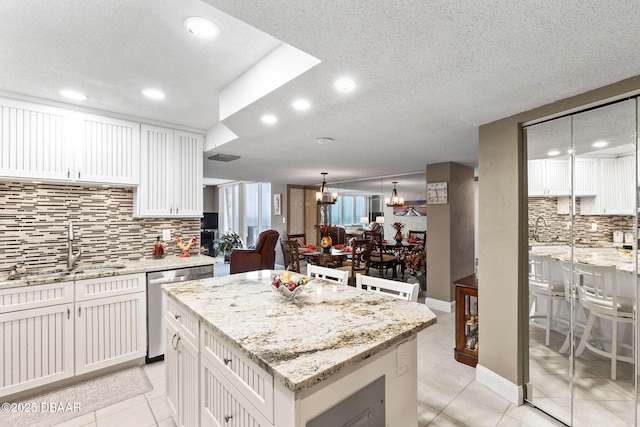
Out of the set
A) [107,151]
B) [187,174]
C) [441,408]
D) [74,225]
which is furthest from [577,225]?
[74,225]

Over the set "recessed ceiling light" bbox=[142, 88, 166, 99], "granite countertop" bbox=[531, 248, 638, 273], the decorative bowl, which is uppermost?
"recessed ceiling light" bbox=[142, 88, 166, 99]

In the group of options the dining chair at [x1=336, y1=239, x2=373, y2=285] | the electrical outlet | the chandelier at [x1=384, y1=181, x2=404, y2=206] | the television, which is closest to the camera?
the electrical outlet

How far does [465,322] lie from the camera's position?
2.88 meters

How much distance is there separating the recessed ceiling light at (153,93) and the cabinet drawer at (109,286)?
5.19 feet

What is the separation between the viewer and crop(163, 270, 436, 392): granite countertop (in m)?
1.01

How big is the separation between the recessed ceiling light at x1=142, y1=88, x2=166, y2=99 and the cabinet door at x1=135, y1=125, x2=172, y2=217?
2.44ft

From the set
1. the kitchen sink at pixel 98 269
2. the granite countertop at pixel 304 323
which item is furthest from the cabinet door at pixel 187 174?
the granite countertop at pixel 304 323

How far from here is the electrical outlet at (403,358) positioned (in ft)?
4.28

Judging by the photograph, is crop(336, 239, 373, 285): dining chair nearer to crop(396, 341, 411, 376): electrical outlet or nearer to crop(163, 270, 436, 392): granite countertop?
crop(163, 270, 436, 392): granite countertop

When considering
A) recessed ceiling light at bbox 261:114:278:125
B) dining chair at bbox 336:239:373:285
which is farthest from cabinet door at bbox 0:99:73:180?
dining chair at bbox 336:239:373:285

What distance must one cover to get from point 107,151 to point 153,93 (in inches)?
36.1

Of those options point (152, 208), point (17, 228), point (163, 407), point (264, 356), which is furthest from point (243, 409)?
point (17, 228)

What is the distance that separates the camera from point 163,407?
2.18m

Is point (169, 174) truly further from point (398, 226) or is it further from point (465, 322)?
point (398, 226)
